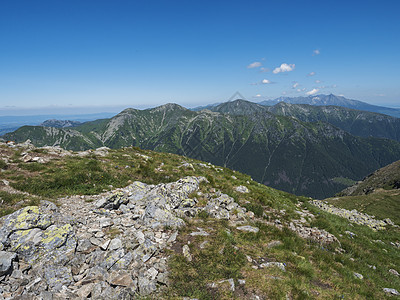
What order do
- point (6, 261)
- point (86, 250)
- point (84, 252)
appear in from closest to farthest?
point (6, 261) → point (84, 252) → point (86, 250)

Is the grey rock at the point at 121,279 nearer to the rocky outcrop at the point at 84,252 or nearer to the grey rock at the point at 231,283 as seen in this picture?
the rocky outcrop at the point at 84,252

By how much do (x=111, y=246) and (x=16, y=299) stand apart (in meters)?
3.28

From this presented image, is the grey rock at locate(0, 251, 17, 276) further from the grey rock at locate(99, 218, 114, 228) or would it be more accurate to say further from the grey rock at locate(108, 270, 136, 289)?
the grey rock at locate(108, 270, 136, 289)

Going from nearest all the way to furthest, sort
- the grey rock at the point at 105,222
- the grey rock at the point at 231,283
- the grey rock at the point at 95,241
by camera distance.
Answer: the grey rock at the point at 231,283
the grey rock at the point at 95,241
the grey rock at the point at 105,222

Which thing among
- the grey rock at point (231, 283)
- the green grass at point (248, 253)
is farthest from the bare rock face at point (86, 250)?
the grey rock at point (231, 283)

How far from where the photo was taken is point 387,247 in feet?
54.8

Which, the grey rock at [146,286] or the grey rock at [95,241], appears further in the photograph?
the grey rock at [95,241]

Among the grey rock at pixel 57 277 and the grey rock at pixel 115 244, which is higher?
the grey rock at pixel 115 244

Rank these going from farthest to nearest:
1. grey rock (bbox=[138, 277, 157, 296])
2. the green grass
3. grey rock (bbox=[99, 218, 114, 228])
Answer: grey rock (bbox=[99, 218, 114, 228]) < the green grass < grey rock (bbox=[138, 277, 157, 296])

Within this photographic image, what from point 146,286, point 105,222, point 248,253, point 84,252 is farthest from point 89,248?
point 248,253

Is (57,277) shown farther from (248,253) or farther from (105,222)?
(248,253)

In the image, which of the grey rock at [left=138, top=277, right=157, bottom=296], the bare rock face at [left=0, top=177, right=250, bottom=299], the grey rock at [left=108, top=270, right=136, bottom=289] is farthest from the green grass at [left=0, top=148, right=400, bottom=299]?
the grey rock at [left=108, top=270, right=136, bottom=289]

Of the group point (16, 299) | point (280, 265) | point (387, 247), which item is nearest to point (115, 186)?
point (16, 299)

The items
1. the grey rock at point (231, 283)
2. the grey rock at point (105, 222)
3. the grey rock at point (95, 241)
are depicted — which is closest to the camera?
the grey rock at point (231, 283)
